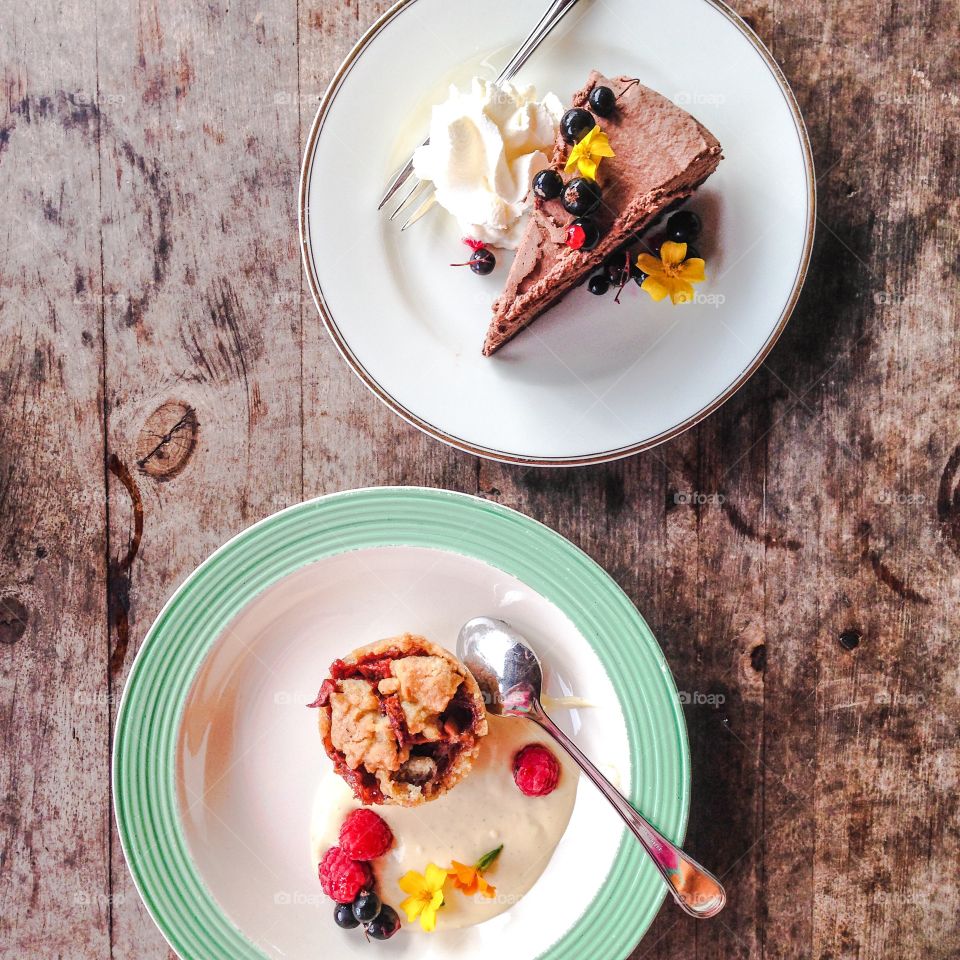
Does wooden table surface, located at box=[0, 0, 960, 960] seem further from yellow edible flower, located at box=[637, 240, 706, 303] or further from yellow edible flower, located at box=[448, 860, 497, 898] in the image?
yellow edible flower, located at box=[448, 860, 497, 898]

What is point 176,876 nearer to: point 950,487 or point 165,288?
point 165,288

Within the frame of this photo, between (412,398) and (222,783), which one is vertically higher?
(412,398)

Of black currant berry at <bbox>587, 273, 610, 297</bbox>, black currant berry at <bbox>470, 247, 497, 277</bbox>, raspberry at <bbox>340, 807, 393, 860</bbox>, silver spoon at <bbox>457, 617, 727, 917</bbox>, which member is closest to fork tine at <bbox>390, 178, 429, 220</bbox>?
black currant berry at <bbox>470, 247, 497, 277</bbox>

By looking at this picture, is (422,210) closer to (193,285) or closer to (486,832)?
(193,285)

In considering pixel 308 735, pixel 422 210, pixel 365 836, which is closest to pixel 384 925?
pixel 365 836

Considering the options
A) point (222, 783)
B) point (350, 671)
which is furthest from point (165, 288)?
point (222, 783)

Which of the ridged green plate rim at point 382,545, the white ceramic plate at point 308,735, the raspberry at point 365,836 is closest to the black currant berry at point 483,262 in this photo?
the ridged green plate rim at point 382,545

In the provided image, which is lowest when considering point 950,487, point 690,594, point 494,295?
point 690,594

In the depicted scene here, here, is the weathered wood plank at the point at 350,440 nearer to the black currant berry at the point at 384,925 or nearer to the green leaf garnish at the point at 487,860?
the green leaf garnish at the point at 487,860
